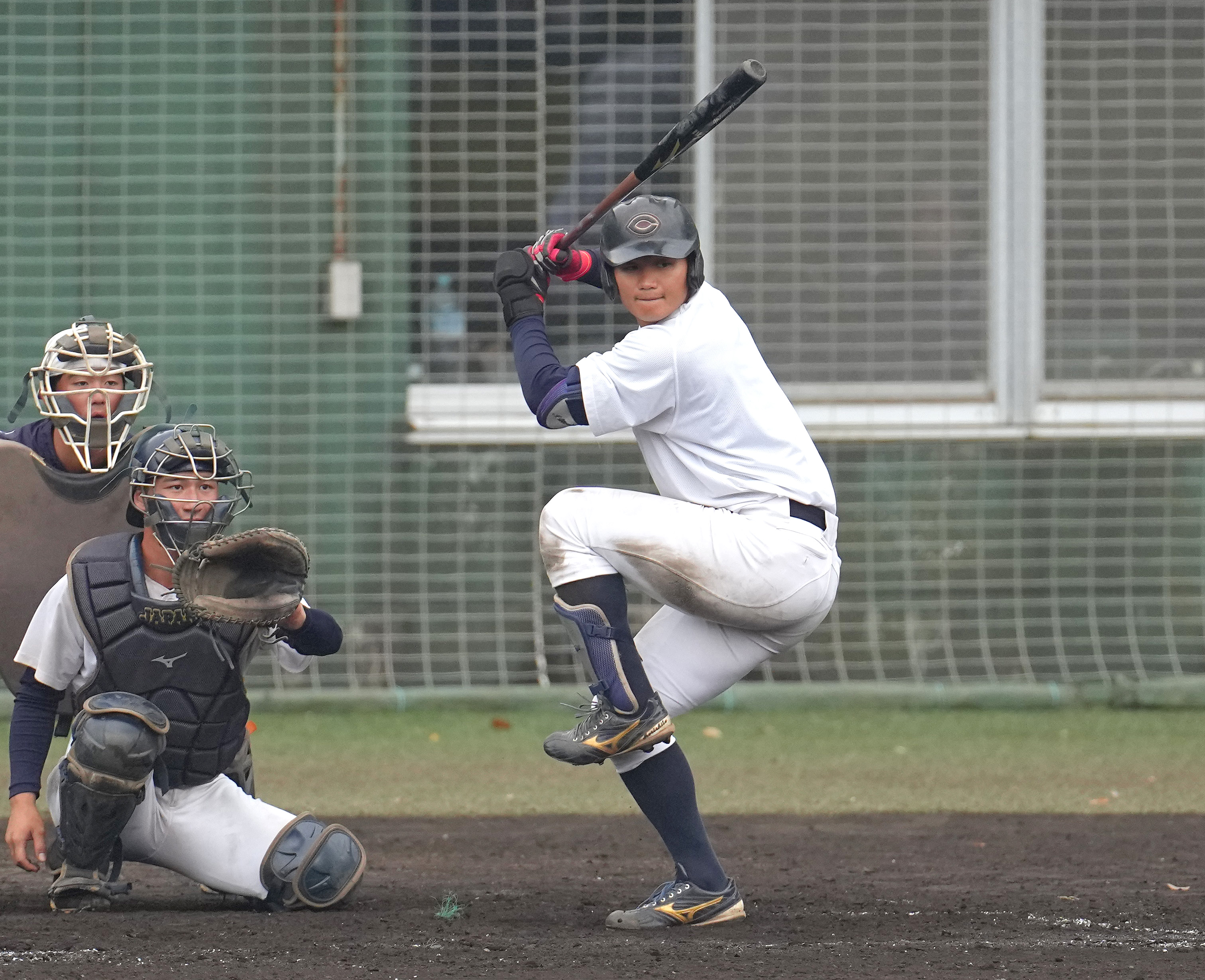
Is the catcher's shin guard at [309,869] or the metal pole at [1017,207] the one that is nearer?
the catcher's shin guard at [309,869]

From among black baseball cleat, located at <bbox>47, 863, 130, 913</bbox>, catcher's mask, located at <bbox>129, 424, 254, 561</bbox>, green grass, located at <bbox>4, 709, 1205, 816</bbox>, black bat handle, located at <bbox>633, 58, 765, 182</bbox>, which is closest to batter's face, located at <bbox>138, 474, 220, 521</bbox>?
catcher's mask, located at <bbox>129, 424, 254, 561</bbox>

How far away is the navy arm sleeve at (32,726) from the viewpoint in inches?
154

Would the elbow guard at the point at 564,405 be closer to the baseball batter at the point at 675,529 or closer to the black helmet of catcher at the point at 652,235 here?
the baseball batter at the point at 675,529

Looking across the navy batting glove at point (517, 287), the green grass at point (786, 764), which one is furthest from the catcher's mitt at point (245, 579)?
the green grass at point (786, 764)

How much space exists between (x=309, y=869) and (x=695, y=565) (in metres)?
1.22

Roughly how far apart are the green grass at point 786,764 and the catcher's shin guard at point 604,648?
2.03 meters

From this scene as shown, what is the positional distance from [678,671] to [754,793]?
2190 millimetres

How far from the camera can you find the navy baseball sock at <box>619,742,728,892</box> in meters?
3.89

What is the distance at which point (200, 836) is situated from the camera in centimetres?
411

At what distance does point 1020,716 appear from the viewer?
7547 mm

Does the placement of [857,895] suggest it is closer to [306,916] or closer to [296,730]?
[306,916]

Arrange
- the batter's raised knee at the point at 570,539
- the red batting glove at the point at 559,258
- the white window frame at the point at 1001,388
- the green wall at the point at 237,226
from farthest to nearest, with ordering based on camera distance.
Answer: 1. the white window frame at the point at 1001,388
2. the green wall at the point at 237,226
3. the red batting glove at the point at 559,258
4. the batter's raised knee at the point at 570,539

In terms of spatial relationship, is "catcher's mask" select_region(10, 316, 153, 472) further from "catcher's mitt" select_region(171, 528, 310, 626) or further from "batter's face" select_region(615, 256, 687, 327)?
"batter's face" select_region(615, 256, 687, 327)

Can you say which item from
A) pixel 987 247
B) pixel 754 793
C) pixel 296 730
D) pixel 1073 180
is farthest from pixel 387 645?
pixel 1073 180
